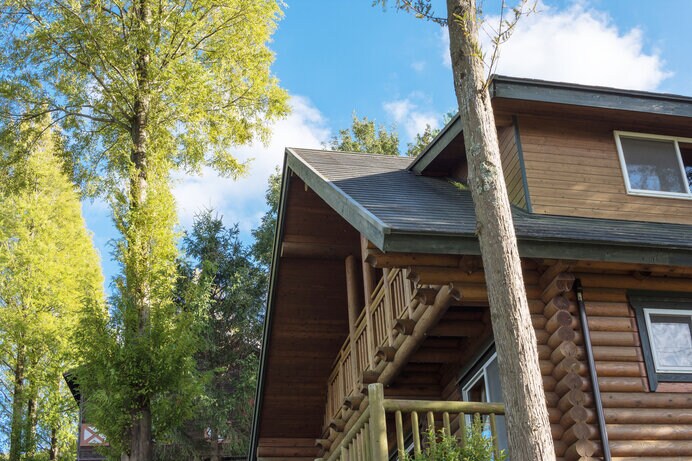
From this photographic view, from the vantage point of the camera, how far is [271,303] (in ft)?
45.7

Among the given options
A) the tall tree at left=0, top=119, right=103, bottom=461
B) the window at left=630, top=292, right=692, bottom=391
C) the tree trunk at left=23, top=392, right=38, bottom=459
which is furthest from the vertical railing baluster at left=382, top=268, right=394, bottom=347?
the tree trunk at left=23, top=392, right=38, bottom=459

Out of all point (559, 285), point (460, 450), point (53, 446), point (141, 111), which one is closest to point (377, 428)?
point (460, 450)

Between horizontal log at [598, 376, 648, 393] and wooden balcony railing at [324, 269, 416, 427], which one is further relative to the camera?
wooden balcony railing at [324, 269, 416, 427]

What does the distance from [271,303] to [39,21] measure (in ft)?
24.4

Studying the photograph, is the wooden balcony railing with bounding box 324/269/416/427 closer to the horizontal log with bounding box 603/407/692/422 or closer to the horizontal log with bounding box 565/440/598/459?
the horizontal log with bounding box 565/440/598/459

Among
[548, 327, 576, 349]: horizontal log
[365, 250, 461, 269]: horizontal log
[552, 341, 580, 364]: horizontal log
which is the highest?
[365, 250, 461, 269]: horizontal log

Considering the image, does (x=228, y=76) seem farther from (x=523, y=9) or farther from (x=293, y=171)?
(x=523, y=9)

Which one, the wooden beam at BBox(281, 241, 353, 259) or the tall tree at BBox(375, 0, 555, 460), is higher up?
the wooden beam at BBox(281, 241, 353, 259)

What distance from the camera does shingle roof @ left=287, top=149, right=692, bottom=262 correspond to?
27.4 ft

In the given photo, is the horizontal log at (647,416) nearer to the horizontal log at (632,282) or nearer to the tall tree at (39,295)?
the horizontal log at (632,282)

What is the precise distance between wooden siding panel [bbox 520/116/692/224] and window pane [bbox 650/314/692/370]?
5.54ft

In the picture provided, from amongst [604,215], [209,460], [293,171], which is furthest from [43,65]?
[209,460]

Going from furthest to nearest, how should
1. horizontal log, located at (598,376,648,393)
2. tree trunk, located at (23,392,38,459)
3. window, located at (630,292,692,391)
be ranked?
tree trunk, located at (23,392,38,459)
window, located at (630,292,692,391)
horizontal log, located at (598,376,648,393)

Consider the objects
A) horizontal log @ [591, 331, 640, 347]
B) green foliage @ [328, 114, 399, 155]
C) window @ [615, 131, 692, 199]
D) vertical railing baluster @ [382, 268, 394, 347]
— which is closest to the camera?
horizontal log @ [591, 331, 640, 347]
